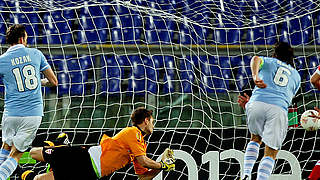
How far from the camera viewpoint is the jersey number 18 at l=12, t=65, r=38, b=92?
4172 mm

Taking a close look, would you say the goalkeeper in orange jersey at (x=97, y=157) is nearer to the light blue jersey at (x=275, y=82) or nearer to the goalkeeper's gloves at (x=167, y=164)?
the goalkeeper's gloves at (x=167, y=164)

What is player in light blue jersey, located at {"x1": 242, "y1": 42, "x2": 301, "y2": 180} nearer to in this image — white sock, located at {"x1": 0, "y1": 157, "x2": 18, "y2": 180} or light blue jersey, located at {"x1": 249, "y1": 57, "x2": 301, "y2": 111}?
light blue jersey, located at {"x1": 249, "y1": 57, "x2": 301, "y2": 111}

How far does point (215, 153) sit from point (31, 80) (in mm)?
2407

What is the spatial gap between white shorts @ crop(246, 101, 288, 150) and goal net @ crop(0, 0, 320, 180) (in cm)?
165

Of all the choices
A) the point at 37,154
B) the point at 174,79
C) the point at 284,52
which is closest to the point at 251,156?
the point at 284,52

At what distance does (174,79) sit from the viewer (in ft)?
22.2

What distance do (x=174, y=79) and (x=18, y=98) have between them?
2.93 metres

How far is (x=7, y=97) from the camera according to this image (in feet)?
13.9

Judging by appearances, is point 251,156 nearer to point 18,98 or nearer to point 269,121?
point 269,121

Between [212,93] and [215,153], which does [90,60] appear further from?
[215,153]

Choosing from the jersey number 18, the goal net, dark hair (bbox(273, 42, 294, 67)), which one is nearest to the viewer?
the jersey number 18

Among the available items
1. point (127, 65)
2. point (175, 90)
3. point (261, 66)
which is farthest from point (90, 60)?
point (261, 66)

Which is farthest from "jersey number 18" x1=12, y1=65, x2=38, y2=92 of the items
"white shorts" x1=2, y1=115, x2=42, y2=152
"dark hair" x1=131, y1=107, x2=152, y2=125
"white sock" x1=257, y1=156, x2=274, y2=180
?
"white sock" x1=257, y1=156, x2=274, y2=180

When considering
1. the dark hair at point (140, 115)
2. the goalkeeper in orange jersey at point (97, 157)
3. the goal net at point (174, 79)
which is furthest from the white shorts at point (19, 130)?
the goal net at point (174, 79)
